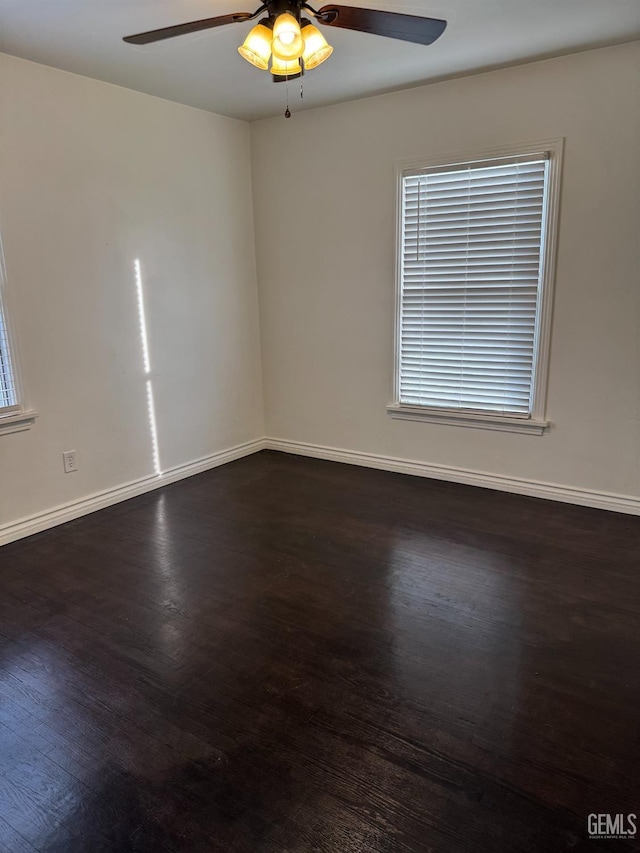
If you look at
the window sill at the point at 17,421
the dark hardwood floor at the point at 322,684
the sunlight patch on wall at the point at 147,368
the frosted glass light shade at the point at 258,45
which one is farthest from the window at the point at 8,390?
the frosted glass light shade at the point at 258,45

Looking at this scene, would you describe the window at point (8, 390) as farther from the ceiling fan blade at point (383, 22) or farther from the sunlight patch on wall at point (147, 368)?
the ceiling fan blade at point (383, 22)

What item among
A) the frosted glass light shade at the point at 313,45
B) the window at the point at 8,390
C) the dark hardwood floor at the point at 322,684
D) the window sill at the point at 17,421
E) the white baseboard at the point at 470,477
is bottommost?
the dark hardwood floor at the point at 322,684

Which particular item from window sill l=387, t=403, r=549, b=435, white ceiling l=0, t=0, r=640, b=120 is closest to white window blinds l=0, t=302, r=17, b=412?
white ceiling l=0, t=0, r=640, b=120

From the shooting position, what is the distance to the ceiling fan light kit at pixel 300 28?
187 cm

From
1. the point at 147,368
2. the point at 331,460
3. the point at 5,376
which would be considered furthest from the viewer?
the point at 331,460

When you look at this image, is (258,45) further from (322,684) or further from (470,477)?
(470,477)

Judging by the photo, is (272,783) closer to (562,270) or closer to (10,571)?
(10,571)

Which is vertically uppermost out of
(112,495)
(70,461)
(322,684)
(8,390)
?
(8,390)

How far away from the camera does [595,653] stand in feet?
6.77

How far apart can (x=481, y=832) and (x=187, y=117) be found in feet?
13.6

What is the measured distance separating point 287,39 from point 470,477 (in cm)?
282

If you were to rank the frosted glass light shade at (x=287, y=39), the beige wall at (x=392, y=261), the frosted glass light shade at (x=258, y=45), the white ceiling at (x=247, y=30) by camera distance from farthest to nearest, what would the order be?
the beige wall at (x=392, y=261) < the white ceiling at (x=247, y=30) < the frosted glass light shade at (x=258, y=45) < the frosted glass light shade at (x=287, y=39)

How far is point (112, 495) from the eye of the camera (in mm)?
3592

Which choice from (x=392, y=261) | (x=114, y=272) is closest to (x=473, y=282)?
(x=392, y=261)
